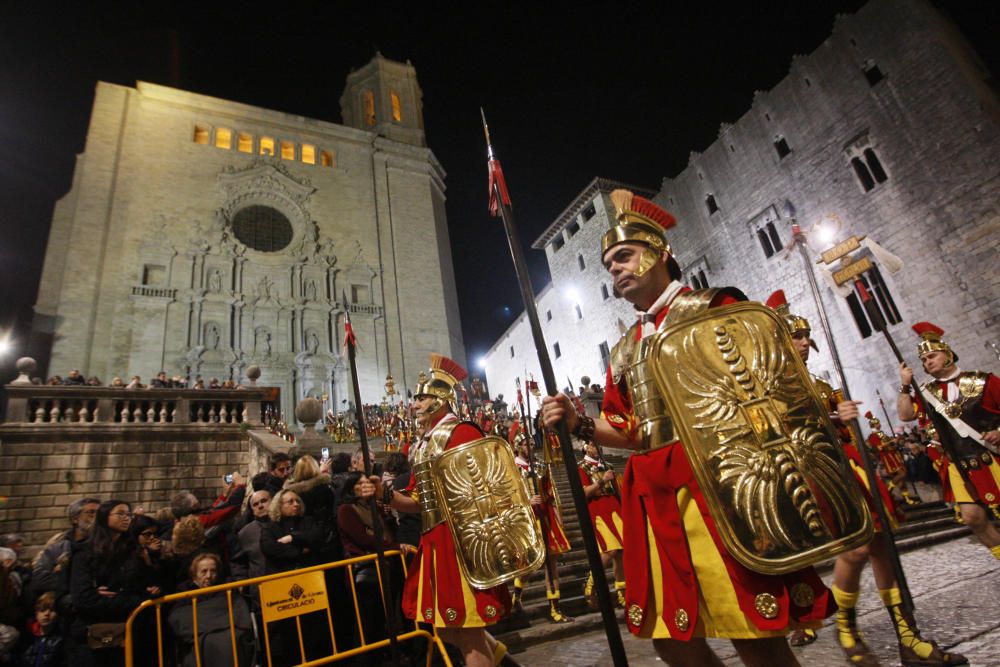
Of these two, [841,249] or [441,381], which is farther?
[841,249]

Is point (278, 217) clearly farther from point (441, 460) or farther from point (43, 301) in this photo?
point (441, 460)

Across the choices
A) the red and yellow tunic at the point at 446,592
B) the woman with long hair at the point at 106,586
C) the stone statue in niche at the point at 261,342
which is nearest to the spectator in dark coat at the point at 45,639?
the woman with long hair at the point at 106,586

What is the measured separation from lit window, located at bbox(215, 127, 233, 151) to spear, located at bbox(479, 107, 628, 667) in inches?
1224

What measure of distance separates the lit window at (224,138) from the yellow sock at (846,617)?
32404 mm

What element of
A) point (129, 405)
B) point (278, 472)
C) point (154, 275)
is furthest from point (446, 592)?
point (154, 275)

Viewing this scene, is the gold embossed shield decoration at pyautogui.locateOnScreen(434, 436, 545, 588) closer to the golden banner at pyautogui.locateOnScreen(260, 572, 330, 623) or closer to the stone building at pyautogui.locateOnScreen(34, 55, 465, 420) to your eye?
the golden banner at pyautogui.locateOnScreen(260, 572, 330, 623)

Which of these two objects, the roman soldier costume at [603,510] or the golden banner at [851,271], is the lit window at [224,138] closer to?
the roman soldier costume at [603,510]

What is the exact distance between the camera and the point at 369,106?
35.0 metres

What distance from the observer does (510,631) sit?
17.9 feet

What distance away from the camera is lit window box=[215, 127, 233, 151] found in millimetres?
27750

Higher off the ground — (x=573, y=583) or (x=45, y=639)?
(x=45, y=639)

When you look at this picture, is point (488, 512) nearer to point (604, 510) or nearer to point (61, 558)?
point (604, 510)

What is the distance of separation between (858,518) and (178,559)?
18.2 ft

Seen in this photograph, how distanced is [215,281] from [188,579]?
22.8 meters
